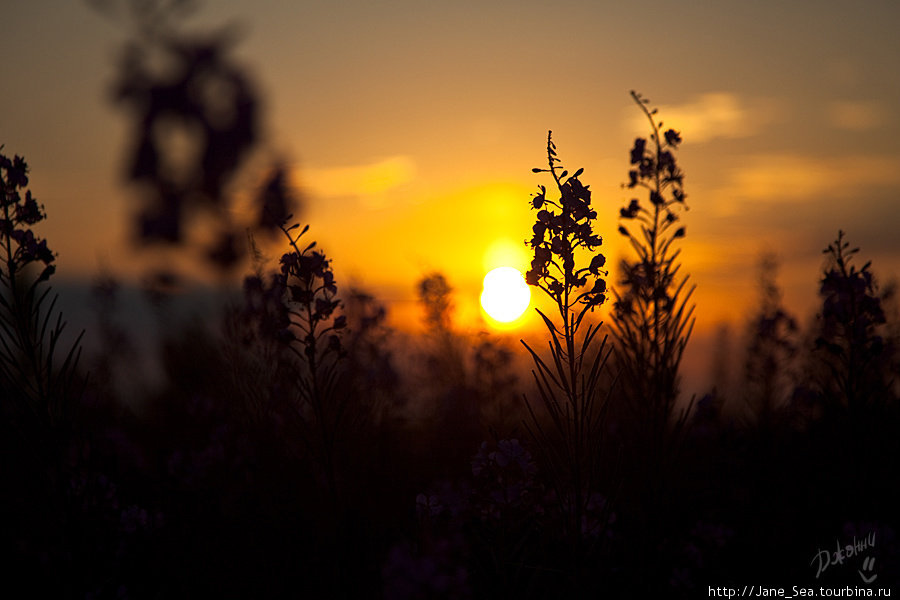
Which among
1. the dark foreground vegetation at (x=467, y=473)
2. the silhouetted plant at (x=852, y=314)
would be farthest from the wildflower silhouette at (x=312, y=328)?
the silhouetted plant at (x=852, y=314)

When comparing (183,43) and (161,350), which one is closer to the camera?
(161,350)

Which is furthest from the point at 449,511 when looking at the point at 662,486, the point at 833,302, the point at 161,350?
the point at 161,350

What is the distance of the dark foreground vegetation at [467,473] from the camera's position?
4613 millimetres

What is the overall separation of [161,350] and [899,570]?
11252 millimetres

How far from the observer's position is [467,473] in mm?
7543

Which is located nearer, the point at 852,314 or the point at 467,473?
the point at 852,314

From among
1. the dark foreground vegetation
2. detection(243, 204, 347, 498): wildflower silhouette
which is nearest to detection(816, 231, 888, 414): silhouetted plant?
the dark foreground vegetation

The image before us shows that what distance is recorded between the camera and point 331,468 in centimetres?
506

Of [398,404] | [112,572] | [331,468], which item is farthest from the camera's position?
[398,404]

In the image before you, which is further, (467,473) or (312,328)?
(467,473)

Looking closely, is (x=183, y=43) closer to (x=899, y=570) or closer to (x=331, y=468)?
(x=331, y=468)

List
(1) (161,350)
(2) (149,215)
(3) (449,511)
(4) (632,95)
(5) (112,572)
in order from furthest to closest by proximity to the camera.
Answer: (2) (149,215), (1) (161,350), (4) (632,95), (5) (112,572), (3) (449,511)

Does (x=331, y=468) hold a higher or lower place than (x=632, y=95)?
A: lower

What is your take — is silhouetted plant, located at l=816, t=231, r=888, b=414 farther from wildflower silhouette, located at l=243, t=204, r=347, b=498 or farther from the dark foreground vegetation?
wildflower silhouette, located at l=243, t=204, r=347, b=498
